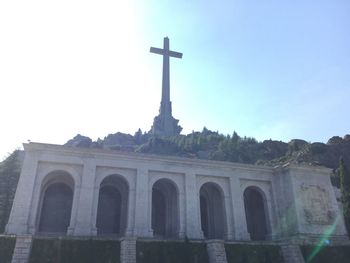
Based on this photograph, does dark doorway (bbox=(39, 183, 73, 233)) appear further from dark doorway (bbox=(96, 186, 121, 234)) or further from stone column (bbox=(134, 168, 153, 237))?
stone column (bbox=(134, 168, 153, 237))

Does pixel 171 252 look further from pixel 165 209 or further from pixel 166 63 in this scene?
pixel 166 63

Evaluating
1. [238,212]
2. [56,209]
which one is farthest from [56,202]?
[238,212]

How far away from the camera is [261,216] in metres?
30.8

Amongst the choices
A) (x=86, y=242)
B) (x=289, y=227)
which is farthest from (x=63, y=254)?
(x=289, y=227)

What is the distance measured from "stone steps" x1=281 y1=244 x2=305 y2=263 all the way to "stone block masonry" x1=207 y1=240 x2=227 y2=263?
4.72 meters

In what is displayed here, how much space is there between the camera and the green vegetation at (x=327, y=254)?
23102 millimetres

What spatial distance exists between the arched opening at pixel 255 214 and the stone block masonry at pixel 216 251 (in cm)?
981

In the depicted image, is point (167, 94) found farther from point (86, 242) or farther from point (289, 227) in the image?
point (86, 242)

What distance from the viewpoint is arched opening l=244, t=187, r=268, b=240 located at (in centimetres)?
3006

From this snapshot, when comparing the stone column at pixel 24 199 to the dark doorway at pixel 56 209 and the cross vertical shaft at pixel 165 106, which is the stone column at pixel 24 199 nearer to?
the dark doorway at pixel 56 209

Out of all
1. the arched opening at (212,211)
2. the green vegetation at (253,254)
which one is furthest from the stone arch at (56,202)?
the green vegetation at (253,254)

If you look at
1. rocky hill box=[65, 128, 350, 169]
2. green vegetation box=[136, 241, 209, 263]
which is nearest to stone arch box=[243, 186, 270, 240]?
green vegetation box=[136, 241, 209, 263]

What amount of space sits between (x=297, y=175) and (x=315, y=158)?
123ft

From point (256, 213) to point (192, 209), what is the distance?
321 inches
